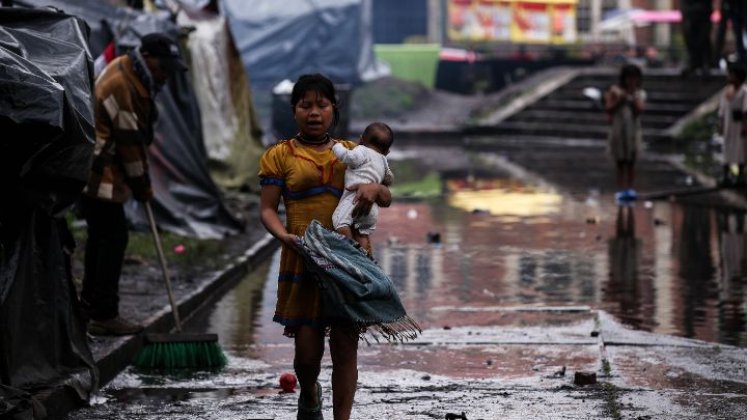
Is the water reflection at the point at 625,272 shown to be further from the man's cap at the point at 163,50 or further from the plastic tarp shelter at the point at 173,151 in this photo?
the plastic tarp shelter at the point at 173,151

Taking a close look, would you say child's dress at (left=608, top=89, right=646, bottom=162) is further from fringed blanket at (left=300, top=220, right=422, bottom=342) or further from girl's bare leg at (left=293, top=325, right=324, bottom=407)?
fringed blanket at (left=300, top=220, right=422, bottom=342)

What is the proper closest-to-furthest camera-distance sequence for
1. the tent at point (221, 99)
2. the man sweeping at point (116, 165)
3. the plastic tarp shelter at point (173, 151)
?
1. the man sweeping at point (116, 165)
2. the plastic tarp shelter at point (173, 151)
3. the tent at point (221, 99)

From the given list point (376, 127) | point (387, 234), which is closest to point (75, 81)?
point (376, 127)

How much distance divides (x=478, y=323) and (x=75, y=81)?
156 inches

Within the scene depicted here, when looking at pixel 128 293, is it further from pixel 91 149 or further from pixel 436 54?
pixel 436 54

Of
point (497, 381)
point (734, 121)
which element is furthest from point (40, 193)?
point (734, 121)

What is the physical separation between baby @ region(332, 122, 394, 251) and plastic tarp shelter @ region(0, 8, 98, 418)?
49.6 inches

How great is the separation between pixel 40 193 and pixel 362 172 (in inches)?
64.2

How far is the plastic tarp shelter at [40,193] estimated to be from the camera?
7277 millimetres

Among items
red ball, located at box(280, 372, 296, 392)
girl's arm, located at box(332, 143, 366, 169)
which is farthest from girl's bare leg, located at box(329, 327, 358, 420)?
red ball, located at box(280, 372, 296, 392)

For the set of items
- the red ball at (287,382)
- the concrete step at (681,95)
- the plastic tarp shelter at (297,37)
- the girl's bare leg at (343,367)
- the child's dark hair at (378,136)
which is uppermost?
the plastic tarp shelter at (297,37)

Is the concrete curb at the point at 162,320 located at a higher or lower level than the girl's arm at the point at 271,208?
lower

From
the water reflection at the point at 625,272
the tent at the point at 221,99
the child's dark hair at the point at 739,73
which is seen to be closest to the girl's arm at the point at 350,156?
the water reflection at the point at 625,272

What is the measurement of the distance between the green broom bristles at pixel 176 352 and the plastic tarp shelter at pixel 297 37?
34770 millimetres
